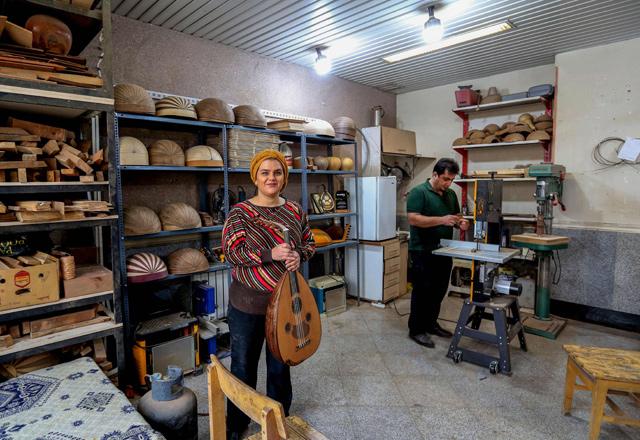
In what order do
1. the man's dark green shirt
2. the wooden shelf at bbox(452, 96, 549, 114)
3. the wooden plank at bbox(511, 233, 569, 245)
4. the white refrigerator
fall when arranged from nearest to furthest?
the man's dark green shirt
the wooden plank at bbox(511, 233, 569, 245)
the wooden shelf at bbox(452, 96, 549, 114)
the white refrigerator

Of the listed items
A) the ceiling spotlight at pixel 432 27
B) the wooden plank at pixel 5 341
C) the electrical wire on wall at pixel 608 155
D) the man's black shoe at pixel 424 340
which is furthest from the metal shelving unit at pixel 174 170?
the electrical wire on wall at pixel 608 155

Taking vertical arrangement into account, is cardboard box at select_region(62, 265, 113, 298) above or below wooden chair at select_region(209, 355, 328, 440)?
above

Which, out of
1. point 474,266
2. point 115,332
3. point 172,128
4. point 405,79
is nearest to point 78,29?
point 172,128

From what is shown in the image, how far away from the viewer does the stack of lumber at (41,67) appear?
6.54 ft

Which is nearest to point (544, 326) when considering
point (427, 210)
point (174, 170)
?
point (427, 210)

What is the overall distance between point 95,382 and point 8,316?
26.4 inches

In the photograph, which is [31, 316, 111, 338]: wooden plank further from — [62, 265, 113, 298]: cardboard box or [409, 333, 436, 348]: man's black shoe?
[409, 333, 436, 348]: man's black shoe

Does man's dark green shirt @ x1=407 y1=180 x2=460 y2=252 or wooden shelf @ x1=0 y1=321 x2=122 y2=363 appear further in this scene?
man's dark green shirt @ x1=407 y1=180 x2=460 y2=252

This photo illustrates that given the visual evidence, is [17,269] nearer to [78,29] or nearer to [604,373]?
[78,29]

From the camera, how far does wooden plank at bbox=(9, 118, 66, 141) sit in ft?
7.45

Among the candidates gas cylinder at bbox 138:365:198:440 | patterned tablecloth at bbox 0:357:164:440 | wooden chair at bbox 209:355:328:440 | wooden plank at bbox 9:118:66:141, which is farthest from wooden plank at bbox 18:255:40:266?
wooden chair at bbox 209:355:328:440

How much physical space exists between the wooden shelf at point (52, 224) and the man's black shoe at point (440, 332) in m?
2.93

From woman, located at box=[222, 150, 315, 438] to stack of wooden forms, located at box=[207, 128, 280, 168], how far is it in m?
1.45

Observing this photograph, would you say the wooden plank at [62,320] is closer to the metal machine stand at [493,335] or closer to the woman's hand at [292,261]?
the woman's hand at [292,261]
